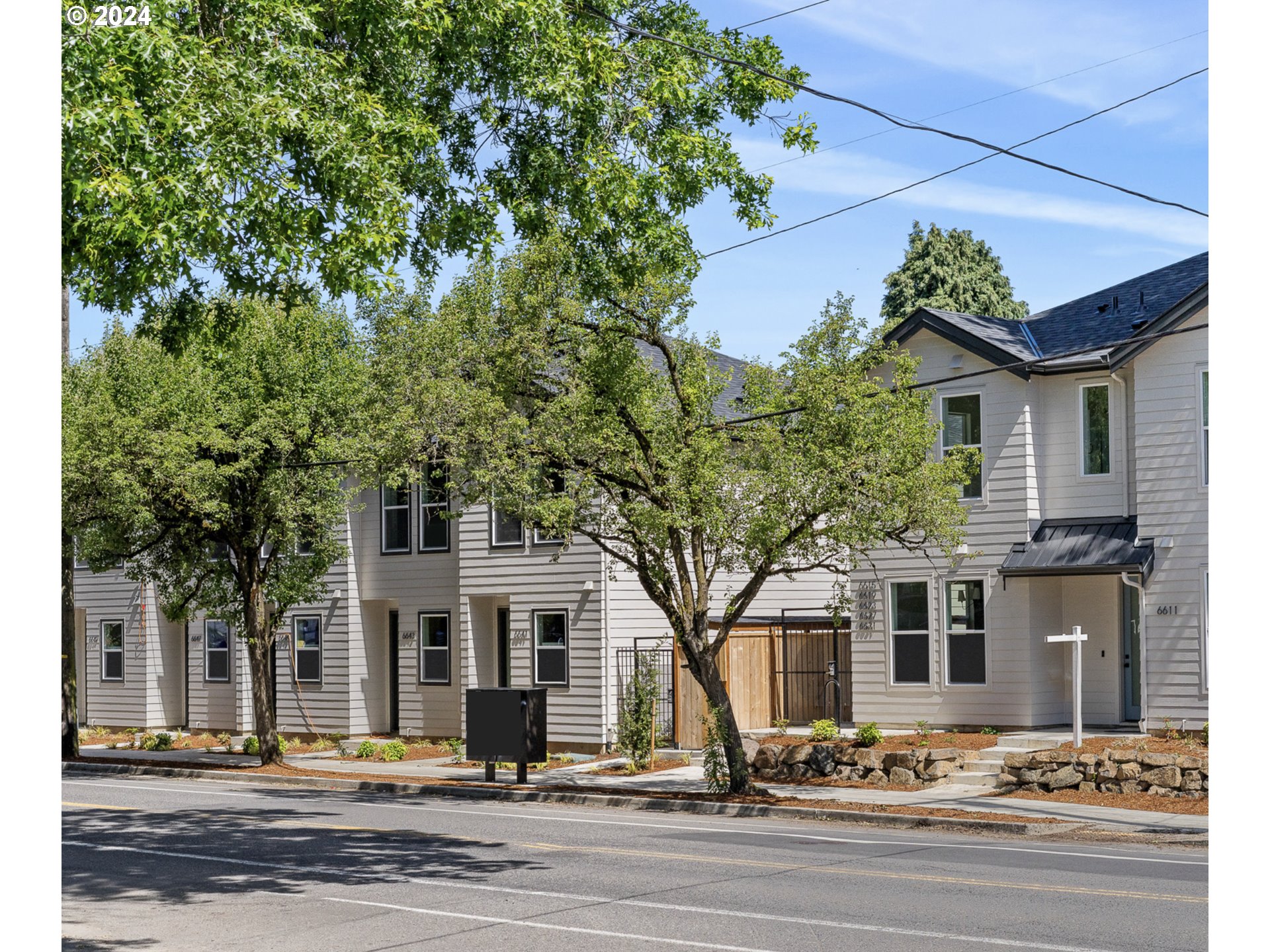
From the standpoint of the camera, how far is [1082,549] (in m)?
22.1

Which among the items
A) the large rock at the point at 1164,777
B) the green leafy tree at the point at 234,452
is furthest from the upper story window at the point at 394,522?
the large rock at the point at 1164,777

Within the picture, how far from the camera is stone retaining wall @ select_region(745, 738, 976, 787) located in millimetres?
20344

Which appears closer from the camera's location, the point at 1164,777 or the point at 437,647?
the point at 1164,777

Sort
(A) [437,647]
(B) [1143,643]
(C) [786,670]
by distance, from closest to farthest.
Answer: (B) [1143,643] < (C) [786,670] < (A) [437,647]

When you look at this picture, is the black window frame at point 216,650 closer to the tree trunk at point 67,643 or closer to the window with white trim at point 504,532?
the tree trunk at point 67,643

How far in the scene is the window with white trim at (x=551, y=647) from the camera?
26.5 m

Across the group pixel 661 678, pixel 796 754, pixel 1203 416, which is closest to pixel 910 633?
pixel 796 754

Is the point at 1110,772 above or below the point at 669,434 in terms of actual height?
below

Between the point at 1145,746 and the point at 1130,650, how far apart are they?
Answer: 13.9 ft

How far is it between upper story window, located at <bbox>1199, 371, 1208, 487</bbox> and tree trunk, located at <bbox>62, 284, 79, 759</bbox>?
20.7 metres

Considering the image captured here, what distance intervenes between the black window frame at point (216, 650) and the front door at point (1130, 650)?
800 inches

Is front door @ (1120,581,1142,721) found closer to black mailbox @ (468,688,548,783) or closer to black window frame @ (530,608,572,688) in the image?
black mailbox @ (468,688,548,783)

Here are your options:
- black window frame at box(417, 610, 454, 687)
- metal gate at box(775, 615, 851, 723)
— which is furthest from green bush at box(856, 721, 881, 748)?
black window frame at box(417, 610, 454, 687)

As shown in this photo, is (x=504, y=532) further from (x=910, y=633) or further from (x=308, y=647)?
(x=910, y=633)
